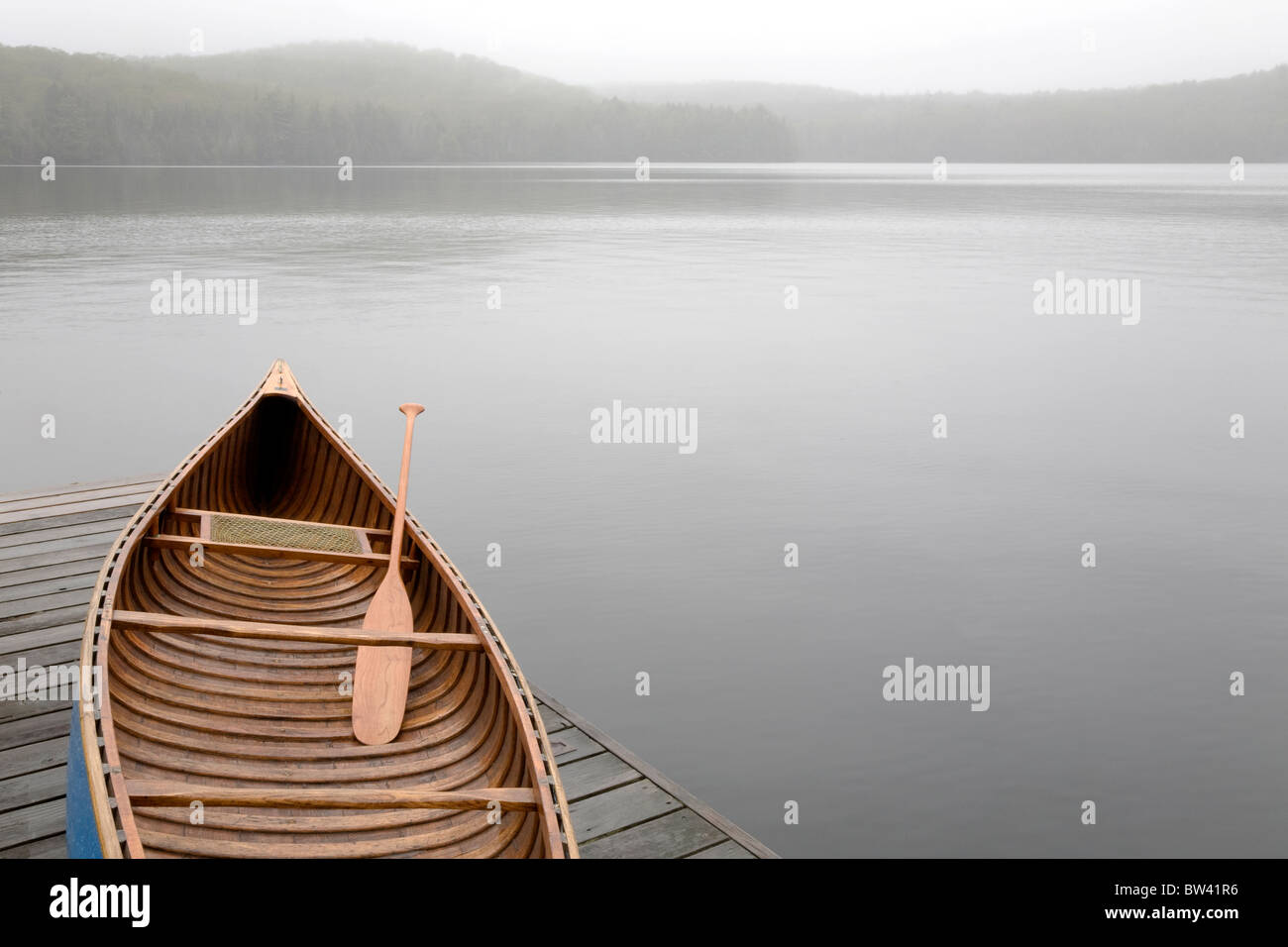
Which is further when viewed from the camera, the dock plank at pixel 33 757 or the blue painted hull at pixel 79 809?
the dock plank at pixel 33 757

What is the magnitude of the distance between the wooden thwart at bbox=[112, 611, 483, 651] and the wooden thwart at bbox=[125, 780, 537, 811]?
83cm

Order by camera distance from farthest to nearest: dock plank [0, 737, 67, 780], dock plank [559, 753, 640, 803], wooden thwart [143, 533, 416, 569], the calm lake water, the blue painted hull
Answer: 1. the calm lake water
2. wooden thwart [143, 533, 416, 569]
3. dock plank [559, 753, 640, 803]
4. dock plank [0, 737, 67, 780]
5. the blue painted hull

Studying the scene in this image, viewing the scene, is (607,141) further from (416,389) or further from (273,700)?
(273,700)

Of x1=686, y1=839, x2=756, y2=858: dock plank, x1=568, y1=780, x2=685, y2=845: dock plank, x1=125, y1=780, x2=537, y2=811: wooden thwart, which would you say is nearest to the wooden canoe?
x1=125, y1=780, x2=537, y2=811: wooden thwart

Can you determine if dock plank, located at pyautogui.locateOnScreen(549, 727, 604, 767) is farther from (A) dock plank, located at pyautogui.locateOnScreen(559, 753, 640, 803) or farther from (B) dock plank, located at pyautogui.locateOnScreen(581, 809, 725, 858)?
(B) dock plank, located at pyautogui.locateOnScreen(581, 809, 725, 858)

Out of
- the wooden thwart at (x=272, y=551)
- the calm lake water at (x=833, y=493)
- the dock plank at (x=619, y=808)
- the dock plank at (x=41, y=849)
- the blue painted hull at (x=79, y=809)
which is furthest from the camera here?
the calm lake water at (x=833, y=493)

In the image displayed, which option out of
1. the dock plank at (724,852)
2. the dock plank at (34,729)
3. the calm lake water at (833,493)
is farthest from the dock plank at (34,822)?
the calm lake water at (833,493)

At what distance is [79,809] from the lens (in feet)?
11.0

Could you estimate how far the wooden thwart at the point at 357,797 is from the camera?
3451mm

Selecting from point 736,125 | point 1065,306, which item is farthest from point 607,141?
point 1065,306

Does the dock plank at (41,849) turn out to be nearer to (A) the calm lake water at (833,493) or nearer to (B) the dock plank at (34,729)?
(B) the dock plank at (34,729)

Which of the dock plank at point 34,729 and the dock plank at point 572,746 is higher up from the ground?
the dock plank at point 34,729

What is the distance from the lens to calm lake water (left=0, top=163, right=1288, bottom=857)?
6.18 m

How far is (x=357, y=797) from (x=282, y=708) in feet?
3.17
